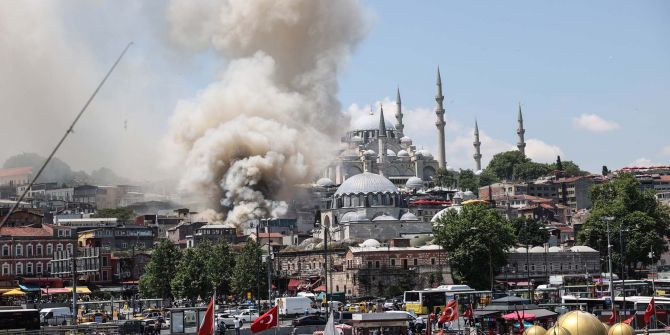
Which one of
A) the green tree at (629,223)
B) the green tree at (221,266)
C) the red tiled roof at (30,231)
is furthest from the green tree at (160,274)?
the green tree at (629,223)

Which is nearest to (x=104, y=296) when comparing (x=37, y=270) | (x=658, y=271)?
(x=37, y=270)

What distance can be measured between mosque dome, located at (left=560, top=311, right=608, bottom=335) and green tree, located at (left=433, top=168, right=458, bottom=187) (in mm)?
110285

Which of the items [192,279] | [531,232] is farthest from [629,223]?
[192,279]

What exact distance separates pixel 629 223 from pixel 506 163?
2979 inches

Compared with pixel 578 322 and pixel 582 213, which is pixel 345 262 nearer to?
pixel 578 322

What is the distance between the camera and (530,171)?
16212 centimetres

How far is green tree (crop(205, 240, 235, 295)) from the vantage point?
70.0 meters

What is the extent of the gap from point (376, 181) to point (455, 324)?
60.6 metres

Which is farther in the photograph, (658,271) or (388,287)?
(658,271)

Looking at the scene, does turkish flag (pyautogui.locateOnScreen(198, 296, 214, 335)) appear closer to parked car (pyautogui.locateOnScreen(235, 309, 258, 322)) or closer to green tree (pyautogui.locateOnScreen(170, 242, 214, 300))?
parked car (pyautogui.locateOnScreen(235, 309, 258, 322))

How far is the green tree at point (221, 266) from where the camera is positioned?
2756 inches

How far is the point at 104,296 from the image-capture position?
239ft

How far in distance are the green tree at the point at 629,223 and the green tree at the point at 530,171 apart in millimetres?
61095

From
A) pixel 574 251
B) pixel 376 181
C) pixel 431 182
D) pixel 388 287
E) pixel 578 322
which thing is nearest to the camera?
pixel 578 322
